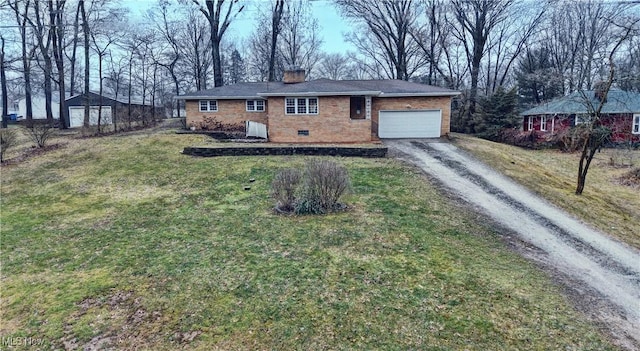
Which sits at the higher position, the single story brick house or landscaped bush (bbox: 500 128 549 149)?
the single story brick house

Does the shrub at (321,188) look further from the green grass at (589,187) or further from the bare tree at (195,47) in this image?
the bare tree at (195,47)

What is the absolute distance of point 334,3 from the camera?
34.1 metres

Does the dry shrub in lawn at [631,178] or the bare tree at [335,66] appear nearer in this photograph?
the dry shrub in lawn at [631,178]

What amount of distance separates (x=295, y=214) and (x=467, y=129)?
961 inches

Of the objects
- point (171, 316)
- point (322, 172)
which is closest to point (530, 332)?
point (171, 316)

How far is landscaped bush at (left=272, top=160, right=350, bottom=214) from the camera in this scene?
902 centimetres

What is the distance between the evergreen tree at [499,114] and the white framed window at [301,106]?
45.4 feet

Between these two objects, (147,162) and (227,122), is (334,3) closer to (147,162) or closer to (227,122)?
(227,122)

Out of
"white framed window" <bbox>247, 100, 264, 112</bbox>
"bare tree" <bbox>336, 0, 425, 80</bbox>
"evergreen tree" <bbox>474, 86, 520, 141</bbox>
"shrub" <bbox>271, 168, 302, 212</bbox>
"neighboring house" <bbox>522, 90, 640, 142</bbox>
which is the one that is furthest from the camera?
"bare tree" <bbox>336, 0, 425, 80</bbox>

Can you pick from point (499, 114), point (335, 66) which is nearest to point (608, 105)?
point (499, 114)

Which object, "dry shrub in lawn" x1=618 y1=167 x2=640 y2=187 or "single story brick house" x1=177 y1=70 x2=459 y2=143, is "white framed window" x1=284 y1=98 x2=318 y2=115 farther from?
"dry shrub in lawn" x1=618 y1=167 x2=640 y2=187

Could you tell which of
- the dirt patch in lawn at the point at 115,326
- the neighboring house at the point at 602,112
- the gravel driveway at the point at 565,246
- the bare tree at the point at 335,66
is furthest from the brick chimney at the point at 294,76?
the bare tree at the point at 335,66

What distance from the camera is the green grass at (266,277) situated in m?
4.70

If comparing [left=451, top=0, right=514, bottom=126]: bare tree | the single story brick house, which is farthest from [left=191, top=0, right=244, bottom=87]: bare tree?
[left=451, top=0, right=514, bottom=126]: bare tree
